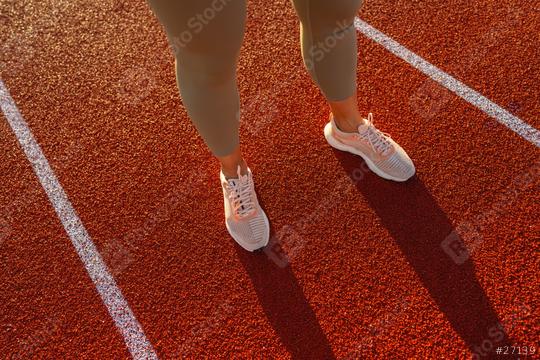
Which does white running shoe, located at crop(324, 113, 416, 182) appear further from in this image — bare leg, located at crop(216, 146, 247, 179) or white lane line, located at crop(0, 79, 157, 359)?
white lane line, located at crop(0, 79, 157, 359)

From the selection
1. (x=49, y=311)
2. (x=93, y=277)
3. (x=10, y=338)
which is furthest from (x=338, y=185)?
(x=10, y=338)

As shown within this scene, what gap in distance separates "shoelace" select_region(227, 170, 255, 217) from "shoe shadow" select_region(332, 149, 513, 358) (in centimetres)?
50

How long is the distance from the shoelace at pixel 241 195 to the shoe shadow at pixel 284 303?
6.3 inches

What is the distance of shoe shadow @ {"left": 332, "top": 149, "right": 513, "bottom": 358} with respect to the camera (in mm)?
1875

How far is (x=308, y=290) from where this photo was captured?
2.06 metres

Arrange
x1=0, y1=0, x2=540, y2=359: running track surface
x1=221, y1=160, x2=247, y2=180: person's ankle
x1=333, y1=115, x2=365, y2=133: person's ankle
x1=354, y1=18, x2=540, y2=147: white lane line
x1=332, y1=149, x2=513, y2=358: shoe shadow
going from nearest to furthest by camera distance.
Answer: x1=332, y1=149, x2=513, y2=358: shoe shadow, x1=0, y1=0, x2=540, y2=359: running track surface, x1=221, y1=160, x2=247, y2=180: person's ankle, x1=333, y1=115, x2=365, y2=133: person's ankle, x1=354, y1=18, x2=540, y2=147: white lane line

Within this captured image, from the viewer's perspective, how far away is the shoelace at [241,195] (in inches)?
84.3

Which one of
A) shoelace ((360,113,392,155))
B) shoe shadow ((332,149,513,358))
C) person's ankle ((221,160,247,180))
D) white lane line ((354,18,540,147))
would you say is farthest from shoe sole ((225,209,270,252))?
white lane line ((354,18,540,147))

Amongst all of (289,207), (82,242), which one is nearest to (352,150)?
(289,207)

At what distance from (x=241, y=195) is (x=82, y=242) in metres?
0.78

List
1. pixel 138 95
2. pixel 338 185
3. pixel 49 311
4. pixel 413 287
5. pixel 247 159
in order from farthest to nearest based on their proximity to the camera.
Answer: pixel 138 95
pixel 247 159
pixel 338 185
pixel 49 311
pixel 413 287

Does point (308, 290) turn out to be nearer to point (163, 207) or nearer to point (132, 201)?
point (163, 207)

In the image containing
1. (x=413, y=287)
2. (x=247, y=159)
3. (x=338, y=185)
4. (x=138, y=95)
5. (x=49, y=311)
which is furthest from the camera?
(x=138, y=95)

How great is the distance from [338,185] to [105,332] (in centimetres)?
118
